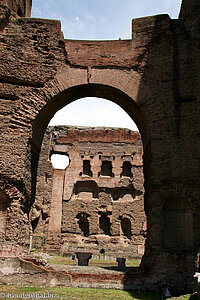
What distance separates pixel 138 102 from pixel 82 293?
4842 millimetres

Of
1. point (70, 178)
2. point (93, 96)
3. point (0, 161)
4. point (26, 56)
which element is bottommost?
point (0, 161)

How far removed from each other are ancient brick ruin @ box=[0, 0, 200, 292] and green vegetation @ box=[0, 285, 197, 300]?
0.68 meters

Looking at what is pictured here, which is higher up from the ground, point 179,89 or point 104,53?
point 104,53

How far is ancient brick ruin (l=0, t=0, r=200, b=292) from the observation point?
670 cm

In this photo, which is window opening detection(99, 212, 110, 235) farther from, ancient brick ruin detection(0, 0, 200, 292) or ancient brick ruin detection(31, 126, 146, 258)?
ancient brick ruin detection(0, 0, 200, 292)

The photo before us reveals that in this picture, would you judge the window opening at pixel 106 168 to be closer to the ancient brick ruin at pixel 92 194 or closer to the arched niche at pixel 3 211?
the ancient brick ruin at pixel 92 194

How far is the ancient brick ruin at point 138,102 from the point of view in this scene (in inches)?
264

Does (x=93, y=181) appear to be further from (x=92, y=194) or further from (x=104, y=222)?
(x=104, y=222)

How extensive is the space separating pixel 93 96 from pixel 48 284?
5506 mm

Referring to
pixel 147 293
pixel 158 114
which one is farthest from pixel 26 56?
pixel 147 293

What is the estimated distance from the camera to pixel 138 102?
764 cm

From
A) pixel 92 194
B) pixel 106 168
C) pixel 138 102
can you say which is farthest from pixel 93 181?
pixel 138 102

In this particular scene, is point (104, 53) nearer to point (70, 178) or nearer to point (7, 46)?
point (7, 46)

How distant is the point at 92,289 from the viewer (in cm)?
605
